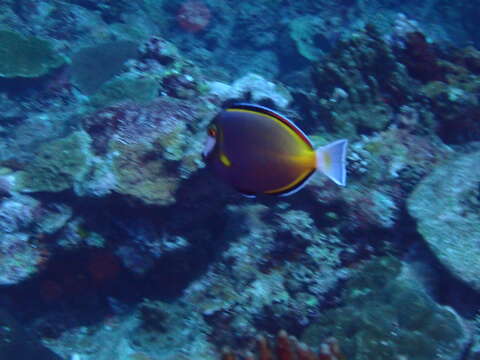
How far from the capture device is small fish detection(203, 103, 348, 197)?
1.60m

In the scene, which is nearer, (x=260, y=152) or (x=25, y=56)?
(x=260, y=152)

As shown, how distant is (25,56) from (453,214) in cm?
721

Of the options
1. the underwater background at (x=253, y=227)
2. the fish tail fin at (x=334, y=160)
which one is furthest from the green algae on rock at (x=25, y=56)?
the fish tail fin at (x=334, y=160)

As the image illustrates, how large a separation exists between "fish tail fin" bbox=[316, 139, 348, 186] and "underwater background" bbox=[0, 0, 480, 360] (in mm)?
1574

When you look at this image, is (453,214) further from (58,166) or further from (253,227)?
(58,166)

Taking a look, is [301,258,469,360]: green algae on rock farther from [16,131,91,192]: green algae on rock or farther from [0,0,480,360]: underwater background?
[16,131,91,192]: green algae on rock

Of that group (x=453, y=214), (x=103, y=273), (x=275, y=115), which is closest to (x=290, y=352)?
(x=275, y=115)

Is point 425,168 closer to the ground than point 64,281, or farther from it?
farther from it

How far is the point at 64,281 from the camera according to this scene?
4.71m

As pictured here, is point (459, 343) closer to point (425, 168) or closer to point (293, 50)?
point (425, 168)

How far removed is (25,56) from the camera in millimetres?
6984

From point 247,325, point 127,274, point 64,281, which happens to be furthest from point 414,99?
point 64,281

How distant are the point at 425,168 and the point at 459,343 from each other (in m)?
1.87

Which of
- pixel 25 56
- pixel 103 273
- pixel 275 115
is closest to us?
pixel 275 115
